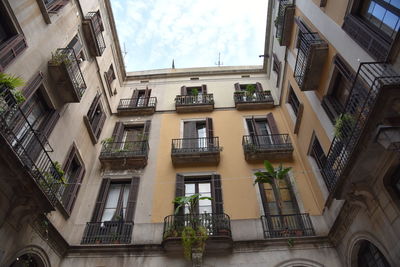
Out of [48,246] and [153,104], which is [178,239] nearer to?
[48,246]

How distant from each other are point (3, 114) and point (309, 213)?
10.5m

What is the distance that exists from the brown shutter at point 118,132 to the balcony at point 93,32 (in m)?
3.80

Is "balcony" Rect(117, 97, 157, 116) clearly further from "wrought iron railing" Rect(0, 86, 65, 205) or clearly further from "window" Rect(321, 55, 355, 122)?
"window" Rect(321, 55, 355, 122)

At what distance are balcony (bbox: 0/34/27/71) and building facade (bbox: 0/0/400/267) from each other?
0.06 meters

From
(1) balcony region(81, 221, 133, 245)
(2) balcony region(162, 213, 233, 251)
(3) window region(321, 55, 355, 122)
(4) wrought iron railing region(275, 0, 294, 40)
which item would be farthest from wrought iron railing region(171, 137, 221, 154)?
(4) wrought iron railing region(275, 0, 294, 40)

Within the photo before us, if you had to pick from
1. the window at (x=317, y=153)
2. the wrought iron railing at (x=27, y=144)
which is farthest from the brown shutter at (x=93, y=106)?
the window at (x=317, y=153)

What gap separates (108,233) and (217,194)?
447cm

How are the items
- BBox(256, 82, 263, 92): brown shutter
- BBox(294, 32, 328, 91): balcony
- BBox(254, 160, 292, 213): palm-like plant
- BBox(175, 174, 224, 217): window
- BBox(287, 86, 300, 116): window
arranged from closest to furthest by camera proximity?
BBox(294, 32, 328, 91): balcony
BBox(254, 160, 292, 213): palm-like plant
BBox(175, 174, 224, 217): window
BBox(287, 86, 300, 116): window
BBox(256, 82, 263, 92): brown shutter

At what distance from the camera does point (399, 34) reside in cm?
648

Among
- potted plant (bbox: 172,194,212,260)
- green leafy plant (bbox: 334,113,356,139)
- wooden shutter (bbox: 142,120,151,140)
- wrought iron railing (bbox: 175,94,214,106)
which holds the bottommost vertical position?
potted plant (bbox: 172,194,212,260)

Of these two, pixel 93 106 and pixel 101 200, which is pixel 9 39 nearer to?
pixel 93 106

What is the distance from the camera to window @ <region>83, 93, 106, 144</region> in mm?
13589

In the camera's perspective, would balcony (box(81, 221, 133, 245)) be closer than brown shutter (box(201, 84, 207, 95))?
Yes

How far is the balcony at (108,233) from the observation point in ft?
34.7
